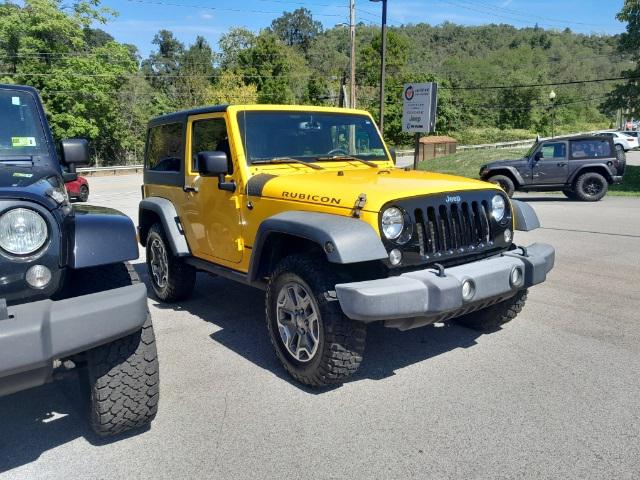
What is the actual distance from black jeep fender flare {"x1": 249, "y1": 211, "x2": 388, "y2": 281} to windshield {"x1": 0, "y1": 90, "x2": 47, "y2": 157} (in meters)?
1.63

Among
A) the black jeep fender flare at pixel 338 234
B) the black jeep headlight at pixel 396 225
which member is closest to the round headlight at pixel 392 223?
the black jeep headlight at pixel 396 225

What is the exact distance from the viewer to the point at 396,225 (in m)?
3.40

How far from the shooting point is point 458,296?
3248 mm

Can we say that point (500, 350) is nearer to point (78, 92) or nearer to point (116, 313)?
point (116, 313)

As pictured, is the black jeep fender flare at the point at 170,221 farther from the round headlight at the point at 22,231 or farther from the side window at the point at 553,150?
the side window at the point at 553,150

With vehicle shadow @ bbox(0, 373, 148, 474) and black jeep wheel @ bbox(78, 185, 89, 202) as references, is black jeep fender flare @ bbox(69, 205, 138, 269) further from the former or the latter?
black jeep wheel @ bbox(78, 185, 89, 202)

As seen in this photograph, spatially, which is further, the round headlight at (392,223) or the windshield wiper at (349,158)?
the windshield wiper at (349,158)

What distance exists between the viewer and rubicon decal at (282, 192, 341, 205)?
359cm

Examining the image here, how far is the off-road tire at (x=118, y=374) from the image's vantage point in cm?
287

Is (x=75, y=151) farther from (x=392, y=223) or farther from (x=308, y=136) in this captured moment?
(x=392, y=223)

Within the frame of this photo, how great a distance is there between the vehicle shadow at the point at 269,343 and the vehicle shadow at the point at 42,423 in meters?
1.25

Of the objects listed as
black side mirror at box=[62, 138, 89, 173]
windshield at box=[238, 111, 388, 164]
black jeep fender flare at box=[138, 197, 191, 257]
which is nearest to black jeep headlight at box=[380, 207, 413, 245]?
Result: windshield at box=[238, 111, 388, 164]

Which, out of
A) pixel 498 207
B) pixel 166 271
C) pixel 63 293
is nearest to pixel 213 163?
pixel 63 293

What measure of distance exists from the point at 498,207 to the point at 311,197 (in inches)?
56.7
